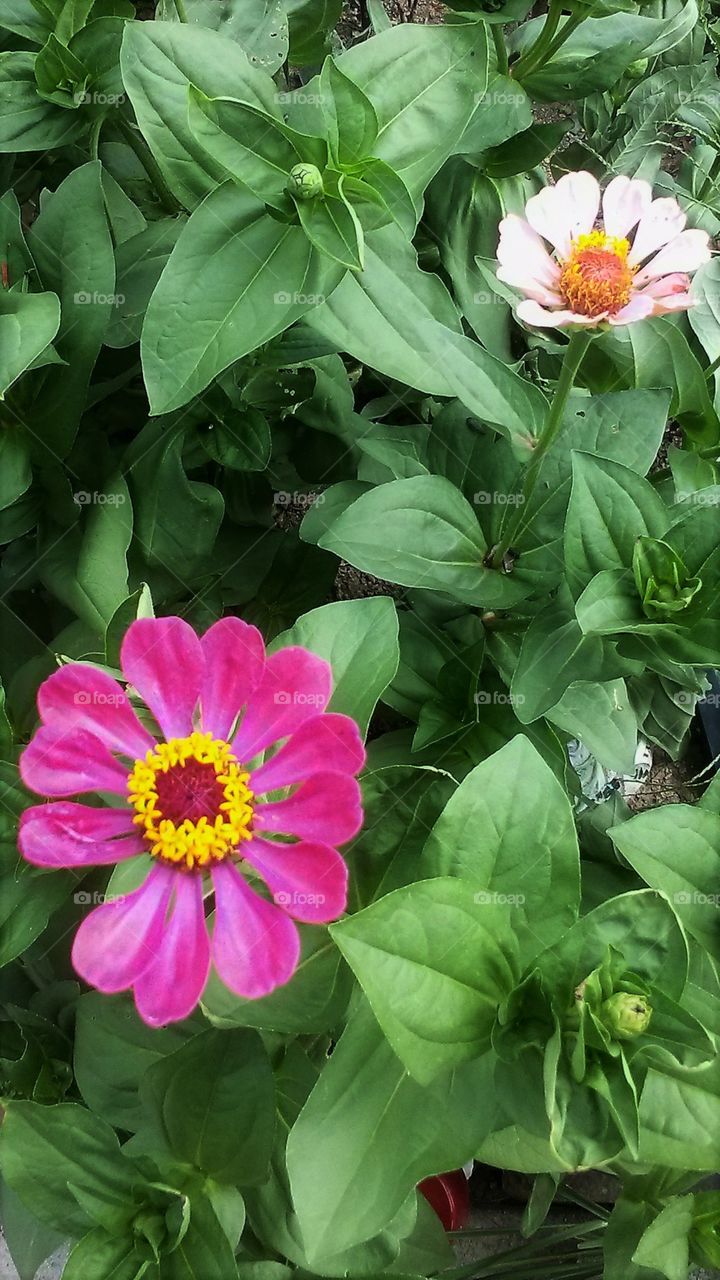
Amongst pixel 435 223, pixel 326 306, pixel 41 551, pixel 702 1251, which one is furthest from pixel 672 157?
pixel 702 1251

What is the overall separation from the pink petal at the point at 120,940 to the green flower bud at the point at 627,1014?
0.22 metres

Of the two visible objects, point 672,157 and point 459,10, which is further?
point 672,157

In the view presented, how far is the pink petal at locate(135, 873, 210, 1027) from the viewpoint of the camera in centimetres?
47

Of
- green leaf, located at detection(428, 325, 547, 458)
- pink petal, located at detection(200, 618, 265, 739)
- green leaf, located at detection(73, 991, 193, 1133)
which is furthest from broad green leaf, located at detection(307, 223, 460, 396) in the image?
green leaf, located at detection(73, 991, 193, 1133)

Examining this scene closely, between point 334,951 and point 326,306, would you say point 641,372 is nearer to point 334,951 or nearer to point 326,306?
point 326,306

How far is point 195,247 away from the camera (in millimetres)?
607

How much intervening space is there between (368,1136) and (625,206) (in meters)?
0.69

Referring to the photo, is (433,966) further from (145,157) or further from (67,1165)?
(145,157)

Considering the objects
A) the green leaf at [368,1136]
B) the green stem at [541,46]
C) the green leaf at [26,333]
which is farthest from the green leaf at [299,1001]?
the green stem at [541,46]

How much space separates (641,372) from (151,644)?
0.57 m

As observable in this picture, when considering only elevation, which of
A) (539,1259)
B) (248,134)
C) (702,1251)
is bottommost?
(539,1259)

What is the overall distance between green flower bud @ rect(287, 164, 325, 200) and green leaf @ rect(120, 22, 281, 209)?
3.7 inches

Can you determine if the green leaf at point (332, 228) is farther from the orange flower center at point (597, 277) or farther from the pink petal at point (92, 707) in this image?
the pink petal at point (92, 707)

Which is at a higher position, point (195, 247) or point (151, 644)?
point (195, 247)
